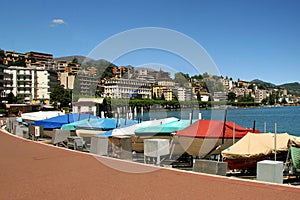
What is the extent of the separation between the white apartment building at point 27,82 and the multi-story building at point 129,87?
71593 millimetres

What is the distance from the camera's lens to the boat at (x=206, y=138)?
557 inches

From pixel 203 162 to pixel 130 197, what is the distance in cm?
327

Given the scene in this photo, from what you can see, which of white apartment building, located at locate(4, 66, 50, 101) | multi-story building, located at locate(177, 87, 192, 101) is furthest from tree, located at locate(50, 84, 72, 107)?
multi-story building, located at locate(177, 87, 192, 101)

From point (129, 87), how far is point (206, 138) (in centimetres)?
2525

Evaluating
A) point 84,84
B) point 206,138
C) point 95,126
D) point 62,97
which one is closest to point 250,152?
point 206,138

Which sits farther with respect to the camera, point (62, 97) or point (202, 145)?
point (62, 97)

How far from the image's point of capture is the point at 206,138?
14.1 m

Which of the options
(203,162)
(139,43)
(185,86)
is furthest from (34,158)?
(185,86)

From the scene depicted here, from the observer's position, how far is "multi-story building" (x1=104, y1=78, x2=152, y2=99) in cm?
3653

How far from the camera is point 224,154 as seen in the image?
12.1 metres

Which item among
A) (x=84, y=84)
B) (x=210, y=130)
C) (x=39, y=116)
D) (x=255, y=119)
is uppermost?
(x=84, y=84)

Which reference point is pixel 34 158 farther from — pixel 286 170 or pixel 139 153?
pixel 286 170

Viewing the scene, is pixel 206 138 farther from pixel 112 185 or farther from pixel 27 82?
pixel 27 82

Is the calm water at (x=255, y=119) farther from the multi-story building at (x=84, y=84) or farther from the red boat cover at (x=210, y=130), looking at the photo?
the multi-story building at (x=84, y=84)
